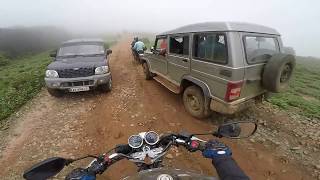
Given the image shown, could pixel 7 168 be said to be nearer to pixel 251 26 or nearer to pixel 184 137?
pixel 184 137

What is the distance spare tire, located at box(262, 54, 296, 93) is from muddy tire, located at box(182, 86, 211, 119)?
137 centimetres

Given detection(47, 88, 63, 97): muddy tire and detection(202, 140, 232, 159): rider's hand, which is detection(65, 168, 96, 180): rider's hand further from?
detection(47, 88, 63, 97): muddy tire

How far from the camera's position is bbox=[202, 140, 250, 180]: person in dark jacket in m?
1.83

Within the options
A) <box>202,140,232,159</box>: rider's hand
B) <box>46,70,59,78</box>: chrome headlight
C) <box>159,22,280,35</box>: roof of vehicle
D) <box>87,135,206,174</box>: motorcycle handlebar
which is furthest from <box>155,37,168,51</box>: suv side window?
<box>202,140,232,159</box>: rider's hand

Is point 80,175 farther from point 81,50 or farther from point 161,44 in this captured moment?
point 81,50

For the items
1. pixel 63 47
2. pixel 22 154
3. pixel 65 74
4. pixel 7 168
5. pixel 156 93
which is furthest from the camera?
pixel 63 47

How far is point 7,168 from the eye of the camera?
16.4 ft

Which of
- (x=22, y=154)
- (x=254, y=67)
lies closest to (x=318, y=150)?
(x=254, y=67)

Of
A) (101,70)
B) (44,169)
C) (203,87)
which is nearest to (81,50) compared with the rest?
(101,70)

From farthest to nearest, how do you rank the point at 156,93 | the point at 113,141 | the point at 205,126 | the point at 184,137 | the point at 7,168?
the point at 156,93 → the point at 205,126 → the point at 113,141 → the point at 7,168 → the point at 184,137

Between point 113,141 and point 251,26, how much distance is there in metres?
3.96

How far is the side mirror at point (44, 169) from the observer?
197cm

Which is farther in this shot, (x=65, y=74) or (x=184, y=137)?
(x=65, y=74)

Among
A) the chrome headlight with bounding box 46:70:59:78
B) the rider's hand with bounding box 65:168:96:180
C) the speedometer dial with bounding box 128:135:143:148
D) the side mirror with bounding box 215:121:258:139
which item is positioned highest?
the side mirror with bounding box 215:121:258:139
